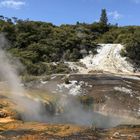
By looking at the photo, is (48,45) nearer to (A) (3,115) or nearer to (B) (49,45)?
(B) (49,45)

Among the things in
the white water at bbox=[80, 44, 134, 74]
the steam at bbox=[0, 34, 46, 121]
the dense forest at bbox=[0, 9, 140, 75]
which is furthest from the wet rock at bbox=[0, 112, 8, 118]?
the white water at bbox=[80, 44, 134, 74]

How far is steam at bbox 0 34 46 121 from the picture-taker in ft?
93.0

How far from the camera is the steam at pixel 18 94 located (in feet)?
93.0

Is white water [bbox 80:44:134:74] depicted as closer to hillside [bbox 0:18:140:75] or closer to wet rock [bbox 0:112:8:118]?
hillside [bbox 0:18:140:75]

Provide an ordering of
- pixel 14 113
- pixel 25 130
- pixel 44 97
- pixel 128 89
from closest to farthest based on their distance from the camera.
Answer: pixel 25 130 < pixel 14 113 < pixel 44 97 < pixel 128 89

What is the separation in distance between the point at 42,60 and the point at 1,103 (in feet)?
99.9

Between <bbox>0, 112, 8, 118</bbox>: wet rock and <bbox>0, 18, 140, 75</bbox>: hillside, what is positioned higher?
<bbox>0, 18, 140, 75</bbox>: hillside

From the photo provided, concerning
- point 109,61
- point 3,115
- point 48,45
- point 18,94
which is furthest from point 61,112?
point 48,45

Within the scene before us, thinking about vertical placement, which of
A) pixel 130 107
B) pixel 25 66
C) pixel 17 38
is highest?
pixel 17 38

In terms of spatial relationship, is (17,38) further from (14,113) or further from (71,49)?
(14,113)

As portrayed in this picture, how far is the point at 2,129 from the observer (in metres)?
22.2

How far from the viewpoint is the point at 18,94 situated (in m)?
33.3

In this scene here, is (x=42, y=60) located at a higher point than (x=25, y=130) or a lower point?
higher

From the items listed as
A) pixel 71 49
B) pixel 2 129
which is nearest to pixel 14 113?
pixel 2 129
